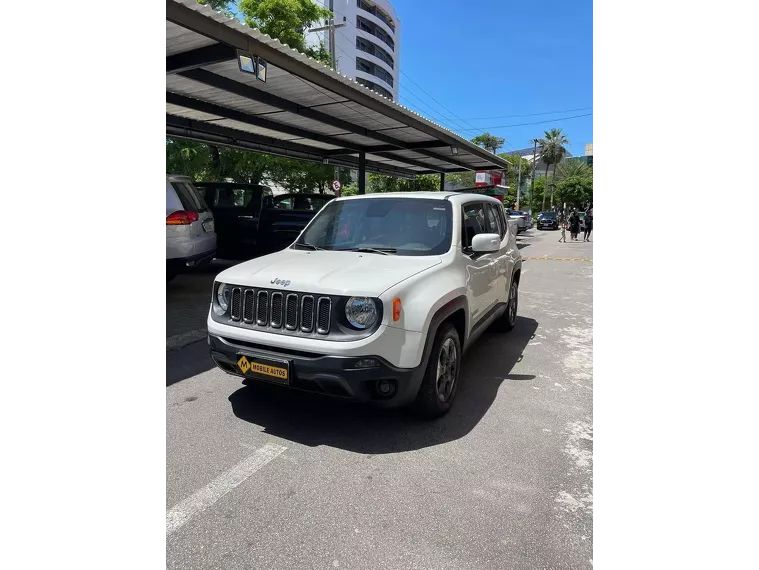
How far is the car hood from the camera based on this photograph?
10.4 feet

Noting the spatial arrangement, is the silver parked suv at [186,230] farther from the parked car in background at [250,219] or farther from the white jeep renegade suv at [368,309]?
the white jeep renegade suv at [368,309]

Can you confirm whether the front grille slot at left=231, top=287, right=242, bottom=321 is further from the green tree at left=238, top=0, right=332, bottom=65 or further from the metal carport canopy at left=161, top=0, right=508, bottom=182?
the green tree at left=238, top=0, right=332, bottom=65

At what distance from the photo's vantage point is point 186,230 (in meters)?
7.37

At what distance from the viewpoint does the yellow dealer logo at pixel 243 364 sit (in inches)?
131

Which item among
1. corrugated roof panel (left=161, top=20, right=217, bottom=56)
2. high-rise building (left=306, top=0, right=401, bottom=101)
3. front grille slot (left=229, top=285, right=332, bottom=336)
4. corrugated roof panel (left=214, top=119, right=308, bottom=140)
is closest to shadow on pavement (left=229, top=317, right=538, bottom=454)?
front grille slot (left=229, top=285, right=332, bottom=336)

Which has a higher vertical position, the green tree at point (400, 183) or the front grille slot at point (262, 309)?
the green tree at point (400, 183)

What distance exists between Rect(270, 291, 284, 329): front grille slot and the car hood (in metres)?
0.06

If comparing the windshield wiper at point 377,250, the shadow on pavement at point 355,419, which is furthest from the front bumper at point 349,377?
the windshield wiper at point 377,250

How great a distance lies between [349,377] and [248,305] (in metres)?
0.97

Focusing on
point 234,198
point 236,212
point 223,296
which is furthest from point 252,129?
point 223,296
